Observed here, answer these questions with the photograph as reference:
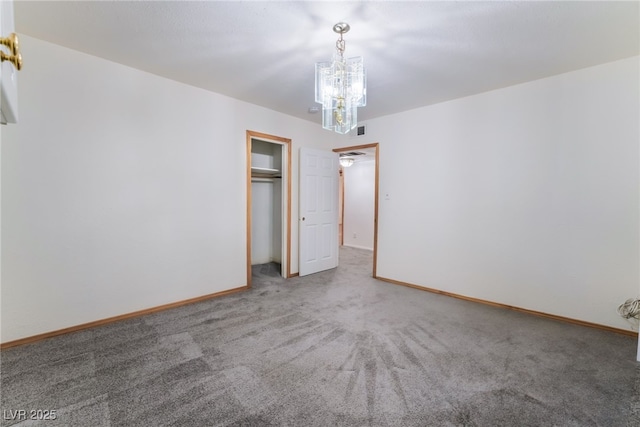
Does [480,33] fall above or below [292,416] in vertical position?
above

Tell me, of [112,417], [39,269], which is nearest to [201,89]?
[39,269]

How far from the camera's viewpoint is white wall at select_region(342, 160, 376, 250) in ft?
21.7

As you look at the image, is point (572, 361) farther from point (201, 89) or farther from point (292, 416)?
point (201, 89)

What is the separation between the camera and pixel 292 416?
1502 mm

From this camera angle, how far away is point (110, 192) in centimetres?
255

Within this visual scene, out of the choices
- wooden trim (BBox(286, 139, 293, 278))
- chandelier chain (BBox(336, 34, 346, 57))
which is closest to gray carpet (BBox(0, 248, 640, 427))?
wooden trim (BBox(286, 139, 293, 278))

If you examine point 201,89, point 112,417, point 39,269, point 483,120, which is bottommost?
point 112,417

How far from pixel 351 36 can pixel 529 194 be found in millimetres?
2492

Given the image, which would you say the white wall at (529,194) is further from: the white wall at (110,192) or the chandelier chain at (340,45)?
the white wall at (110,192)

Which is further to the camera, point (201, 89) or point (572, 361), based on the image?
point (201, 89)

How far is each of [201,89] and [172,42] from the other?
94 centimetres

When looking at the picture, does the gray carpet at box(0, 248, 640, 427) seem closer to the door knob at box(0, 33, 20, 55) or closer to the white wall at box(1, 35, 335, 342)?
the white wall at box(1, 35, 335, 342)

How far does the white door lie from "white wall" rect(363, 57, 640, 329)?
1.06 m

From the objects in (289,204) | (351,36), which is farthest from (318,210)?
(351,36)
